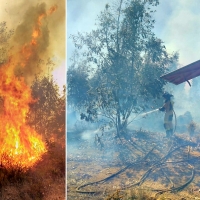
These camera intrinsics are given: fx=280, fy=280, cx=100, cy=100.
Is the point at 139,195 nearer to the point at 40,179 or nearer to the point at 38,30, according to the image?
the point at 40,179

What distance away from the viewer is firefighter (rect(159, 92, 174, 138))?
4660 millimetres

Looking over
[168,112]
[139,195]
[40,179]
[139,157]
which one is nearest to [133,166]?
[139,157]

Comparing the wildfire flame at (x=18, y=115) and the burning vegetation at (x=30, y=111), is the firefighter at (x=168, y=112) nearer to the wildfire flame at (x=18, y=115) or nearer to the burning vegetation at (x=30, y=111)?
the burning vegetation at (x=30, y=111)

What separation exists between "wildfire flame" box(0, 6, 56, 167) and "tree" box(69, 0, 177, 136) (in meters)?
1.15

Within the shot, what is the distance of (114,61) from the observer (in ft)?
16.8

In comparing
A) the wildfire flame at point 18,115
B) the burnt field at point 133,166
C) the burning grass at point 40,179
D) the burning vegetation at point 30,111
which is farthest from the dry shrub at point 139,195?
the wildfire flame at point 18,115

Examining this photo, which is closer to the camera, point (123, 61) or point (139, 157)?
point (139, 157)

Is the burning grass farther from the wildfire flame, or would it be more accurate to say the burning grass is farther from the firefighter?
the firefighter

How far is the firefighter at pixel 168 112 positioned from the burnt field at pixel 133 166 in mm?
126

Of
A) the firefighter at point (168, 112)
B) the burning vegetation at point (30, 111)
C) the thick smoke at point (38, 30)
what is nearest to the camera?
the firefighter at point (168, 112)

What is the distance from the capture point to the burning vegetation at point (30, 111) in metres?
5.41

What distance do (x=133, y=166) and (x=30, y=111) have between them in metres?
2.34

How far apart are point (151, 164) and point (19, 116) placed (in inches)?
111

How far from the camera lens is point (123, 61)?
5098 mm
